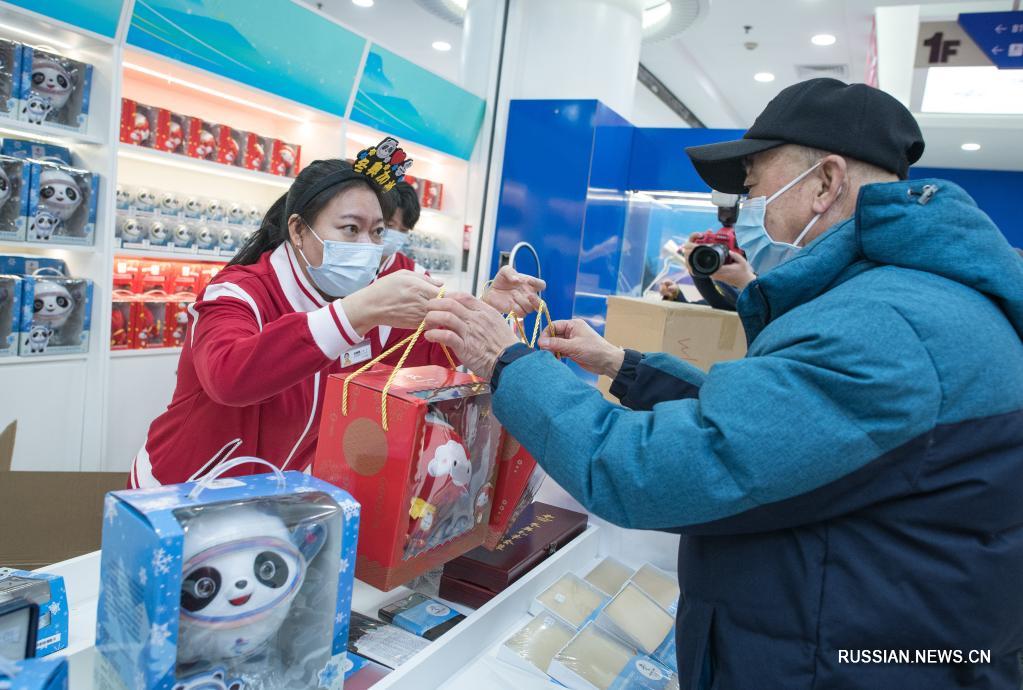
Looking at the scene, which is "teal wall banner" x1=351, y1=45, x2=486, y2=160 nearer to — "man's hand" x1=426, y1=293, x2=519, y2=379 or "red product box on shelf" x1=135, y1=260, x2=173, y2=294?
"red product box on shelf" x1=135, y1=260, x2=173, y2=294

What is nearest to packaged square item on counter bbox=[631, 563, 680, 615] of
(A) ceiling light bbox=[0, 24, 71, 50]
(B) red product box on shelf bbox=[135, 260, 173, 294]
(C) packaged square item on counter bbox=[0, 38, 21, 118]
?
(C) packaged square item on counter bbox=[0, 38, 21, 118]

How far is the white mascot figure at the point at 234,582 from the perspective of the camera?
808 mm

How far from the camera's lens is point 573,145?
566cm

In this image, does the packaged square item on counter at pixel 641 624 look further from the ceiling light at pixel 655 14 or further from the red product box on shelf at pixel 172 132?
the ceiling light at pixel 655 14

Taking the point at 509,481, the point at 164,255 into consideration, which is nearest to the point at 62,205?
the point at 164,255

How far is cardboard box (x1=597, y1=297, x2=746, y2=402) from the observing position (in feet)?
8.64

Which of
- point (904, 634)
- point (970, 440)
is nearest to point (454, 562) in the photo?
point (904, 634)

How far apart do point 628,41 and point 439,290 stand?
5.31 m

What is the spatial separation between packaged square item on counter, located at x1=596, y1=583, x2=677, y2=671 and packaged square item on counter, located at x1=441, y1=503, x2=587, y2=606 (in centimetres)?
19

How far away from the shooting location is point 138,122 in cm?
370

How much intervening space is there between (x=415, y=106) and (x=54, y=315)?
290cm

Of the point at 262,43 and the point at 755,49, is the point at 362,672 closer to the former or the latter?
the point at 262,43

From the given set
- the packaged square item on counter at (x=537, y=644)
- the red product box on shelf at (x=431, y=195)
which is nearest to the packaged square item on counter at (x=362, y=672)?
the packaged square item on counter at (x=537, y=644)

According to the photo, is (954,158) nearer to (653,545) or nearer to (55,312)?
(653,545)
